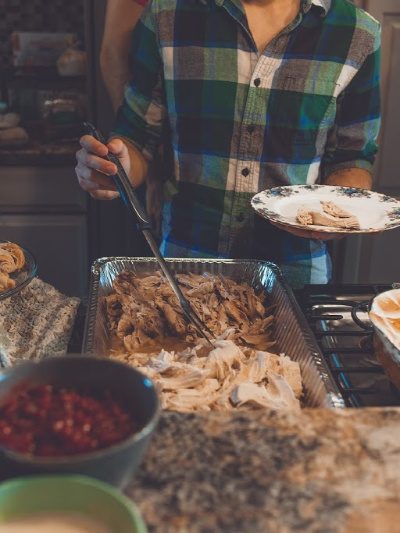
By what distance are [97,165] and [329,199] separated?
1.77 ft

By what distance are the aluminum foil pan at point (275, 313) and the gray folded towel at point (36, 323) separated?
0.06 meters

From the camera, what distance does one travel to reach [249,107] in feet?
5.48

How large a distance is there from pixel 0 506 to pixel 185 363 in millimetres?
631

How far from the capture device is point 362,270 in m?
2.72

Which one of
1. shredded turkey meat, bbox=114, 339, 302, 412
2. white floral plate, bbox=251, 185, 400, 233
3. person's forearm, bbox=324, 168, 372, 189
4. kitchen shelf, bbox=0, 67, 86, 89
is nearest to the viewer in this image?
shredded turkey meat, bbox=114, 339, 302, 412

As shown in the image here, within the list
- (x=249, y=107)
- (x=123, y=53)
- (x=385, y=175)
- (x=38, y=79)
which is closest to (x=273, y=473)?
(x=249, y=107)

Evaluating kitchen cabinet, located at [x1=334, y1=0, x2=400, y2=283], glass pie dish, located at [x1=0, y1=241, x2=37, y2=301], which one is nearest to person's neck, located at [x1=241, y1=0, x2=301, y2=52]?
glass pie dish, located at [x1=0, y1=241, x2=37, y2=301]

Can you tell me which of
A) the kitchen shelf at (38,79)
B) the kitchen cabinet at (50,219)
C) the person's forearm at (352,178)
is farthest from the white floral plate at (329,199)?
the kitchen shelf at (38,79)

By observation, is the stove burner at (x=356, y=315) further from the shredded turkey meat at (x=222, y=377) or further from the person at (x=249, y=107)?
the person at (x=249, y=107)

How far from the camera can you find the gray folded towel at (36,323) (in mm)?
1200

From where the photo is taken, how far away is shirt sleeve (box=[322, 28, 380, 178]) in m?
1.71

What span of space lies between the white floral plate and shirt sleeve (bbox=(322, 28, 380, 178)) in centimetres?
20

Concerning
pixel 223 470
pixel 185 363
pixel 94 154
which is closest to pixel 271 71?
pixel 94 154

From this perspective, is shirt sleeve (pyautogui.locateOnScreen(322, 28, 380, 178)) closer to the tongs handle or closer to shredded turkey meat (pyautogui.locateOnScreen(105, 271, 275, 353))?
shredded turkey meat (pyautogui.locateOnScreen(105, 271, 275, 353))
